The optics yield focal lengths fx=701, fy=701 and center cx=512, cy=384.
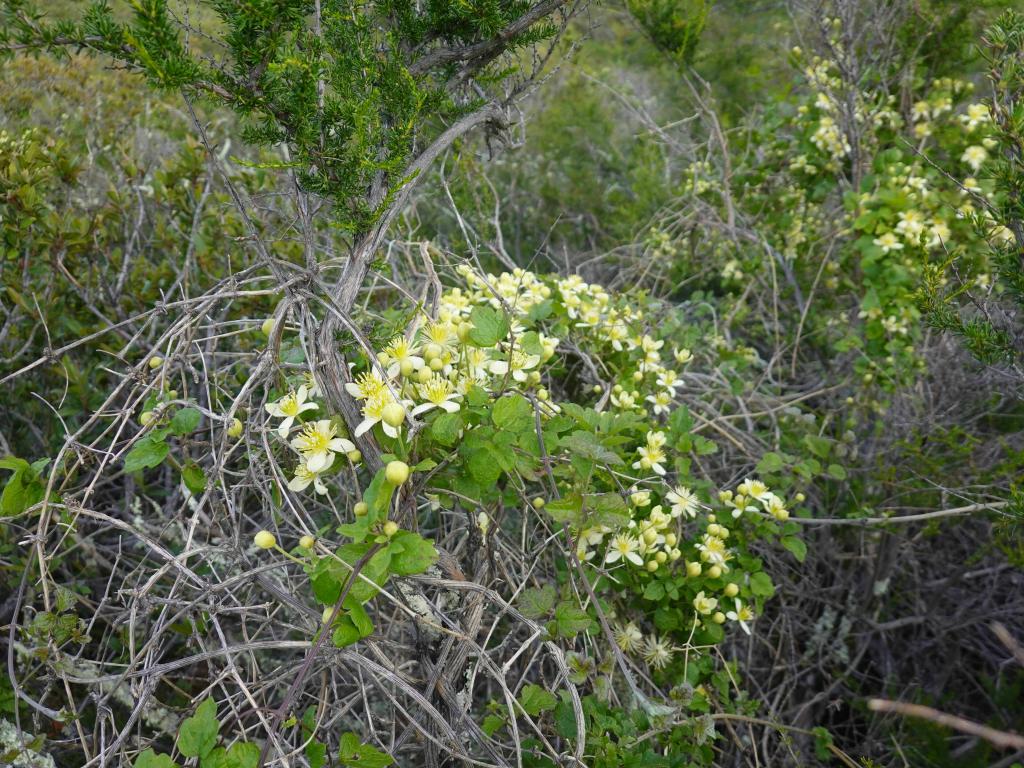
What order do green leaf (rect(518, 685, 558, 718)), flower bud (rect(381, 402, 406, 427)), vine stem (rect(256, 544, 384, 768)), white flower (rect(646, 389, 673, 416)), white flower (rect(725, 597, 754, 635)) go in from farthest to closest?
white flower (rect(646, 389, 673, 416))
white flower (rect(725, 597, 754, 635))
green leaf (rect(518, 685, 558, 718))
flower bud (rect(381, 402, 406, 427))
vine stem (rect(256, 544, 384, 768))

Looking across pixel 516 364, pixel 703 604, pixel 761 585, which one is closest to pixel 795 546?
pixel 761 585

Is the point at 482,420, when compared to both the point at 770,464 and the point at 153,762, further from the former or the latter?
the point at 770,464

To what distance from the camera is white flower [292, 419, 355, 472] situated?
43.6 inches

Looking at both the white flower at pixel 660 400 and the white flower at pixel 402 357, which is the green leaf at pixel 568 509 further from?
the white flower at pixel 660 400

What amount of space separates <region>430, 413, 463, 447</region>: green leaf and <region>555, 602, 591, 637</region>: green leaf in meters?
0.39

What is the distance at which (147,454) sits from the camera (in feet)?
3.74

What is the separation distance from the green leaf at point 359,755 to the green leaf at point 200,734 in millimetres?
184

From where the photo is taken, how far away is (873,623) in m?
2.17

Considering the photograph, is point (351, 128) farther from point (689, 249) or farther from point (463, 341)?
point (689, 249)

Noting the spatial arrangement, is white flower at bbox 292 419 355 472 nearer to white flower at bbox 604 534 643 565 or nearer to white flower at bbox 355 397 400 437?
white flower at bbox 355 397 400 437

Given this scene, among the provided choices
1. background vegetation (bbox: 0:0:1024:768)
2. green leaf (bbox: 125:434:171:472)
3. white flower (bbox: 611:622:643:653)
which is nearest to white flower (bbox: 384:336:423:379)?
background vegetation (bbox: 0:0:1024:768)

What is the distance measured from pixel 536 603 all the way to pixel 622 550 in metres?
0.26

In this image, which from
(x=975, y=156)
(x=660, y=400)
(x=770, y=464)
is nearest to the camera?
(x=770, y=464)

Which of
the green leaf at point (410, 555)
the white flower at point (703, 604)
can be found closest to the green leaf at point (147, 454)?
the green leaf at point (410, 555)
